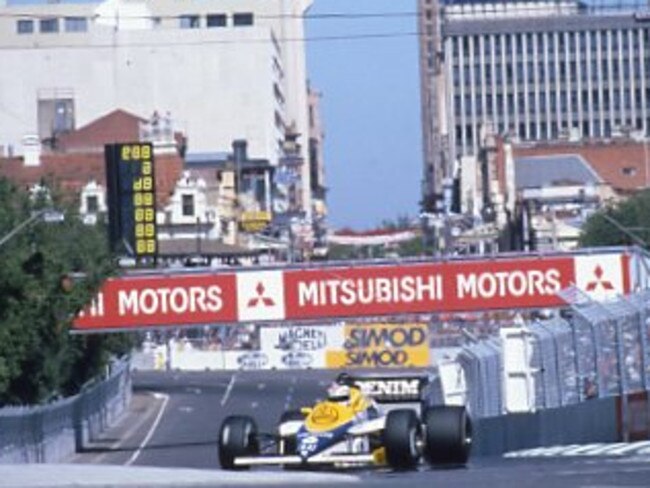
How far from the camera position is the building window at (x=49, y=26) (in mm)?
150750

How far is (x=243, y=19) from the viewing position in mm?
162125

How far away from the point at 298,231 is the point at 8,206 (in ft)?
284

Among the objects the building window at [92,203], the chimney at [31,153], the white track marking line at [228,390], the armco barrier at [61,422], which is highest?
the chimney at [31,153]

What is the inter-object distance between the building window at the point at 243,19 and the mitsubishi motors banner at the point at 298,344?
1385 inches

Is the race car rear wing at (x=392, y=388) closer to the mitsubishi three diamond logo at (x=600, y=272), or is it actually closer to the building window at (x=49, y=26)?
the mitsubishi three diamond logo at (x=600, y=272)

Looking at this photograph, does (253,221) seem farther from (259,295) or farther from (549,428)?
(549,428)

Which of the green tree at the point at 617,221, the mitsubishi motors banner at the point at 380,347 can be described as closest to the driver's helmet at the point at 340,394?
the green tree at the point at 617,221

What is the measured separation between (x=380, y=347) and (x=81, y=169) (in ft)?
53.2

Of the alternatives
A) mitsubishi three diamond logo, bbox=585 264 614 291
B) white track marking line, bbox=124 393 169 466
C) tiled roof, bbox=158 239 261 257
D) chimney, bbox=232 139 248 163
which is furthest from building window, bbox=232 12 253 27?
mitsubishi three diamond logo, bbox=585 264 614 291

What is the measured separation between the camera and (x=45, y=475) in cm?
3250

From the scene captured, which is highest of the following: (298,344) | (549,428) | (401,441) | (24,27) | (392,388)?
(24,27)

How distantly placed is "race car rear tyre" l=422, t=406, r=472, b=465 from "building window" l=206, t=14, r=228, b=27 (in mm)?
124220

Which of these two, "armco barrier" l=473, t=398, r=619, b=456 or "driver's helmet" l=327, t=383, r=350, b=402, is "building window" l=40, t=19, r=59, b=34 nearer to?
"armco barrier" l=473, t=398, r=619, b=456

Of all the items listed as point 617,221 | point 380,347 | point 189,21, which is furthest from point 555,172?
point 617,221
